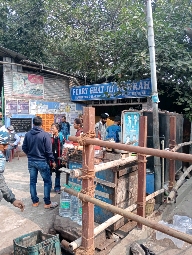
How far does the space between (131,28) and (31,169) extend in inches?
202

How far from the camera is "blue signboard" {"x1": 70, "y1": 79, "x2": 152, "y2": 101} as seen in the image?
819 centimetres

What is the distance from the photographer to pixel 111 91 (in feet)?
31.5

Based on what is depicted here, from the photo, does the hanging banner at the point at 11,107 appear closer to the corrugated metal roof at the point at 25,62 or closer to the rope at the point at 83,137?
the corrugated metal roof at the point at 25,62

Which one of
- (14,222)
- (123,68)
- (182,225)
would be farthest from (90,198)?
(123,68)

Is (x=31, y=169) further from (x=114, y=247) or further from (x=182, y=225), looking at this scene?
(x=182, y=225)

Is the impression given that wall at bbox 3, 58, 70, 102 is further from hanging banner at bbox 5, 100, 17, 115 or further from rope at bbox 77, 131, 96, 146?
rope at bbox 77, 131, 96, 146

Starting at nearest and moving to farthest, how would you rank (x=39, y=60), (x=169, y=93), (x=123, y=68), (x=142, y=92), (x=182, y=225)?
(x=182, y=225)
(x=123, y=68)
(x=169, y=93)
(x=142, y=92)
(x=39, y=60)

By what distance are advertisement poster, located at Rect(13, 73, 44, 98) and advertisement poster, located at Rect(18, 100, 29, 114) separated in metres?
0.32

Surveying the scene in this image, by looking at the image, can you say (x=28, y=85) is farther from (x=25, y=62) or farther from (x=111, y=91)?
(x=111, y=91)

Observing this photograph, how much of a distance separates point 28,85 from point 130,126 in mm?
6363

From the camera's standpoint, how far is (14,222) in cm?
397

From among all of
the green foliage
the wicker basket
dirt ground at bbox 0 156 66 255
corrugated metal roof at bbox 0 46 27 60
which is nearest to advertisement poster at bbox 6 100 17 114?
corrugated metal roof at bbox 0 46 27 60

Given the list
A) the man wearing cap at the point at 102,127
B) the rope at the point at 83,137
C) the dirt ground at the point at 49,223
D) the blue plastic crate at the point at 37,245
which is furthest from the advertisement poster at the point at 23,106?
the rope at the point at 83,137

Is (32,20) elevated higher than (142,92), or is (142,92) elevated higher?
(32,20)
